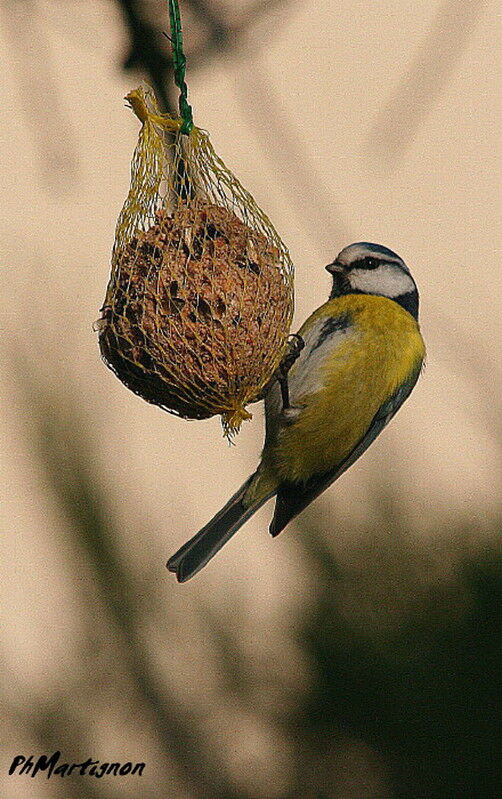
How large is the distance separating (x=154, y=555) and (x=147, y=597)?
0.35 feet

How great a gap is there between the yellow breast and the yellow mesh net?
35 centimetres

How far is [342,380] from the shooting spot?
2273 mm

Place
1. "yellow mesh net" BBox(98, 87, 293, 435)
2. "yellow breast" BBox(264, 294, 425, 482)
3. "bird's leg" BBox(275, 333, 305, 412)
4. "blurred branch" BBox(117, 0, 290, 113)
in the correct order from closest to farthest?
1. "yellow mesh net" BBox(98, 87, 293, 435)
2. "bird's leg" BBox(275, 333, 305, 412)
3. "yellow breast" BBox(264, 294, 425, 482)
4. "blurred branch" BBox(117, 0, 290, 113)

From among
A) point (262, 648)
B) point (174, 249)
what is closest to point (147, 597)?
point (262, 648)

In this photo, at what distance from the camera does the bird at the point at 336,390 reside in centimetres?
228

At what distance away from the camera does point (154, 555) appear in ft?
9.89

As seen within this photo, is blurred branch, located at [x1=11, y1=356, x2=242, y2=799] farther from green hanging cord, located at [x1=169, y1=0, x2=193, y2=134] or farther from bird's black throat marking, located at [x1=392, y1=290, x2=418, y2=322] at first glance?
green hanging cord, located at [x1=169, y1=0, x2=193, y2=134]

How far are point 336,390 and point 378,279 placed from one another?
0.24 metres

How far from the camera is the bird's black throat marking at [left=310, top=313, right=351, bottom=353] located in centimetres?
229

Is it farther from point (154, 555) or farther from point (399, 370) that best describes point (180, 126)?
point (154, 555)

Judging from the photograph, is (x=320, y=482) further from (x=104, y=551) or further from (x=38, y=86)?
(x=38, y=86)

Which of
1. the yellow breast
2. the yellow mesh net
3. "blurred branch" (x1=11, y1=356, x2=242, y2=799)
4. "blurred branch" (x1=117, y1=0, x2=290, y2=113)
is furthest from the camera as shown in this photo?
"blurred branch" (x1=117, y1=0, x2=290, y2=113)

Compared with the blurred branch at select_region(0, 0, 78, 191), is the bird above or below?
below

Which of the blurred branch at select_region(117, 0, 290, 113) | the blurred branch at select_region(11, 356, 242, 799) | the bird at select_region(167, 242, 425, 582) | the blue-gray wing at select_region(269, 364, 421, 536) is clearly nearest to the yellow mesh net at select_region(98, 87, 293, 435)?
the bird at select_region(167, 242, 425, 582)
